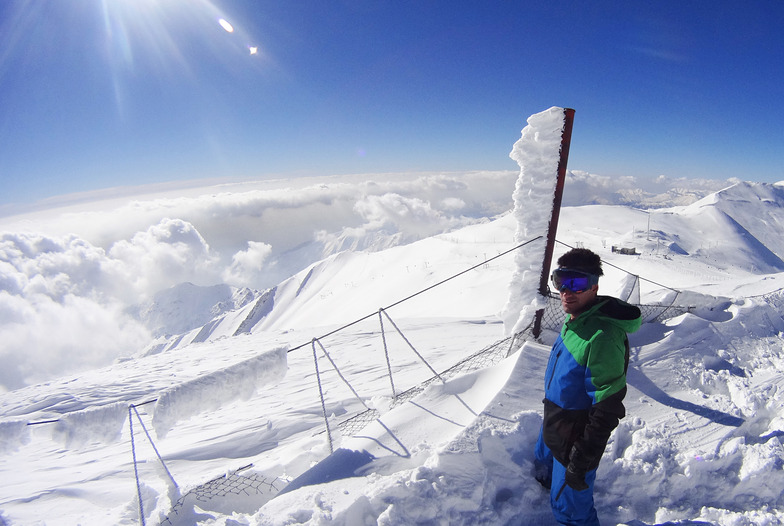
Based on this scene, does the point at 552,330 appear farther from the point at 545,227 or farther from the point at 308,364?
the point at 308,364

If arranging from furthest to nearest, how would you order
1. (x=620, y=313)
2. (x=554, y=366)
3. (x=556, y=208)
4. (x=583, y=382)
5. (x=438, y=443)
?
(x=556, y=208), (x=438, y=443), (x=554, y=366), (x=583, y=382), (x=620, y=313)

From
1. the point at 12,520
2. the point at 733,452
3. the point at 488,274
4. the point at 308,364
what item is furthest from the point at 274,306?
the point at 733,452

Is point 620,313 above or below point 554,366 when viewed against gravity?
above

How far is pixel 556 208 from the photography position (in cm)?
485

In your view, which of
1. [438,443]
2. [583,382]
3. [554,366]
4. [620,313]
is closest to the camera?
[620,313]

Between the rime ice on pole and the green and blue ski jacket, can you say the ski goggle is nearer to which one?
the green and blue ski jacket

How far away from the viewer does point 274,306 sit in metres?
67.4

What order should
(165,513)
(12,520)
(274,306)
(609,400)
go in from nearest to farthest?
(609,400)
(165,513)
(12,520)
(274,306)

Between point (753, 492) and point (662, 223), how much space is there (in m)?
64.0

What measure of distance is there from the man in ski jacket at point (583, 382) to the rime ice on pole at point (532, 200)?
2581mm

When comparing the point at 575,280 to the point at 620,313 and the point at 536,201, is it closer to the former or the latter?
the point at 620,313

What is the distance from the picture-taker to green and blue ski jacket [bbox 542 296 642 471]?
2.23 metres

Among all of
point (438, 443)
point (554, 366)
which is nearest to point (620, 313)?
point (554, 366)

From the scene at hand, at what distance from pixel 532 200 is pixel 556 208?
362 mm
